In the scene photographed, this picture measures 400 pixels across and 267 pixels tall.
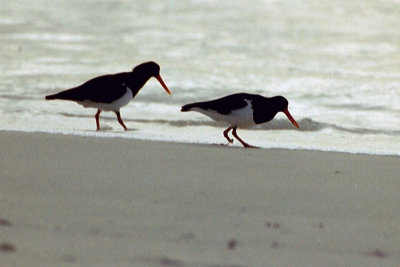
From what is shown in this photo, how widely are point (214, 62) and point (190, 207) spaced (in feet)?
32.0

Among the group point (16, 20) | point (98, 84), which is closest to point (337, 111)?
point (98, 84)

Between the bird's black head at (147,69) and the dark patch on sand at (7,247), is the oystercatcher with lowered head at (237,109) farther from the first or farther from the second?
the dark patch on sand at (7,247)

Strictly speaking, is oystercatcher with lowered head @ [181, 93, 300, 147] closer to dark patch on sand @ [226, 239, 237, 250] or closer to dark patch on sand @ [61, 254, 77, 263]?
dark patch on sand @ [226, 239, 237, 250]

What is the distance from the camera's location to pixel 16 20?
61.3ft

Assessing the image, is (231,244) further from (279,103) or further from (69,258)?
(279,103)

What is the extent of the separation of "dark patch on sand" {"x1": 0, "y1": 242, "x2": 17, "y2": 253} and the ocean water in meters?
3.65

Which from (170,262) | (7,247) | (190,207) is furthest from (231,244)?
(7,247)

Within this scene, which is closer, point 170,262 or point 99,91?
point 170,262

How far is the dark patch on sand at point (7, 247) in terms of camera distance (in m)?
3.65

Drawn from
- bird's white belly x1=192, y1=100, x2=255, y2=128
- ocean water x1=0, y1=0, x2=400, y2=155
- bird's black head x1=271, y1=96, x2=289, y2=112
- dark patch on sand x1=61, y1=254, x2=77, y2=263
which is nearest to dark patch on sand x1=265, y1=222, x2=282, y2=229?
dark patch on sand x1=61, y1=254, x2=77, y2=263

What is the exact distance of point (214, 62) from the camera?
14297 millimetres

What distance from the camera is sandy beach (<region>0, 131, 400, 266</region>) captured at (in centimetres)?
380

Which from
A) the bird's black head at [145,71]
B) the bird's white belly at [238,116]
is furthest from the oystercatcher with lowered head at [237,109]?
the bird's black head at [145,71]

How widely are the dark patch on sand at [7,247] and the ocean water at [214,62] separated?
12.0 ft
